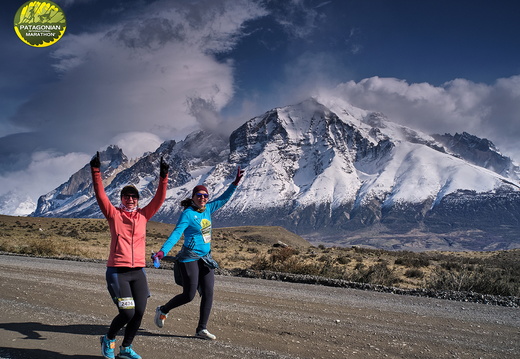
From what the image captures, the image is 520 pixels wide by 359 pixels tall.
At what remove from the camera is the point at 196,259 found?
764 cm

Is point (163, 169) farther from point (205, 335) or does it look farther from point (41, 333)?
point (41, 333)

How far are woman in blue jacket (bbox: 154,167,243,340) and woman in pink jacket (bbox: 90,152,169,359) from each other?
39.8 inches

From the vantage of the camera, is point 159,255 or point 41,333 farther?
point 41,333

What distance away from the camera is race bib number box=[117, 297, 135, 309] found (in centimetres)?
627

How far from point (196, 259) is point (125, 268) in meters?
1.46

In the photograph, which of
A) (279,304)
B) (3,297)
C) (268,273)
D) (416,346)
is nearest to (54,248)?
(268,273)

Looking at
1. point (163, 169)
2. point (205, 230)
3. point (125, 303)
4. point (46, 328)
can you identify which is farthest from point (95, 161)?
point (46, 328)

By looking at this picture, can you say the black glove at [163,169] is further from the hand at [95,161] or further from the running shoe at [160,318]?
the running shoe at [160,318]

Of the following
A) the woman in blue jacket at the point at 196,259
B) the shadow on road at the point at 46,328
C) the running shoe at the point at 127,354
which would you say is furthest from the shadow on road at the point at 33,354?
the woman in blue jacket at the point at 196,259

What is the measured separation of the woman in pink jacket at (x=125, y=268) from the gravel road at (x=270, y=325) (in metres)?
0.61

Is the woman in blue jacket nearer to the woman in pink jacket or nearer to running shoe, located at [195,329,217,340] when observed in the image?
running shoe, located at [195,329,217,340]

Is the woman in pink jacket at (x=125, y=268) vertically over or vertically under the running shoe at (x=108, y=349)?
over

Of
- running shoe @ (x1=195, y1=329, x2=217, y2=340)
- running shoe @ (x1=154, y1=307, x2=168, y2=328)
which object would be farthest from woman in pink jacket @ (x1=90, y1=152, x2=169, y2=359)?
running shoe @ (x1=195, y1=329, x2=217, y2=340)

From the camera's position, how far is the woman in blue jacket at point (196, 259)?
24.9 ft
